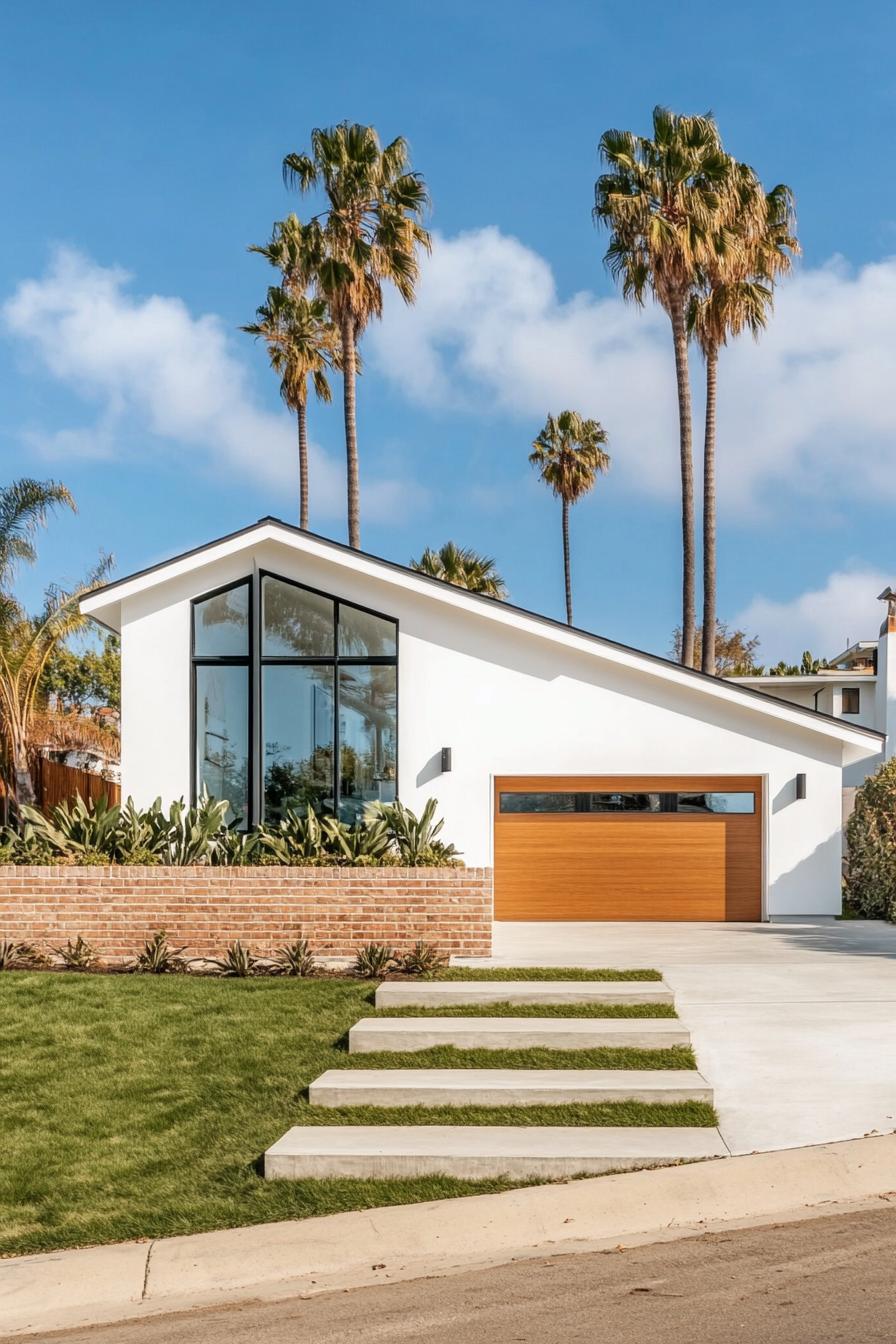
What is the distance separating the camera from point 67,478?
21.8 metres

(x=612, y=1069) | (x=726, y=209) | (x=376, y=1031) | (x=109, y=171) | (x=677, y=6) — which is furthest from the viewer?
(x=726, y=209)

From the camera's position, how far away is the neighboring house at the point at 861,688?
1287 inches

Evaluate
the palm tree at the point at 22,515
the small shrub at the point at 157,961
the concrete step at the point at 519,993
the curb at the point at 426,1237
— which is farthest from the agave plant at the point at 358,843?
the palm tree at the point at 22,515

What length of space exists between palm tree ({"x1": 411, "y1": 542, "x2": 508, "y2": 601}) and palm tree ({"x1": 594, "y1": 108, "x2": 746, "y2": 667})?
7.64 metres

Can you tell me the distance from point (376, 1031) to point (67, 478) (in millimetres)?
16436

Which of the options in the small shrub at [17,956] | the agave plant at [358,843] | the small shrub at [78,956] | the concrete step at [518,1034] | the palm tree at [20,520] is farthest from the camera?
the palm tree at [20,520]

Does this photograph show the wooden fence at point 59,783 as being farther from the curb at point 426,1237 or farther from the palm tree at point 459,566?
the curb at point 426,1237

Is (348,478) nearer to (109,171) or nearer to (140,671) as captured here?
(109,171)

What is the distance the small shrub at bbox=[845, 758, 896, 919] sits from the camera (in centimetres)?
1543

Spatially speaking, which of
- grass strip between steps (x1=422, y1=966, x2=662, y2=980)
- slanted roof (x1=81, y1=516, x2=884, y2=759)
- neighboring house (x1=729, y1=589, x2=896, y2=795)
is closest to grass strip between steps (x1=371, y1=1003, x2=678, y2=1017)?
grass strip between steps (x1=422, y1=966, x2=662, y2=980)

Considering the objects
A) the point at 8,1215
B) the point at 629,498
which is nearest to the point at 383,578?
the point at 8,1215

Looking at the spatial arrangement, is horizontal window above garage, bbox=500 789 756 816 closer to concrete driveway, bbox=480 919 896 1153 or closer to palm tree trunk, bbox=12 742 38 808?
concrete driveway, bbox=480 919 896 1153

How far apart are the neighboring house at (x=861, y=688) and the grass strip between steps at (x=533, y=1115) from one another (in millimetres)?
25643

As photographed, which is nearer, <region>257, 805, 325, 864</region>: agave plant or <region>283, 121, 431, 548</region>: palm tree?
<region>257, 805, 325, 864</region>: agave plant
